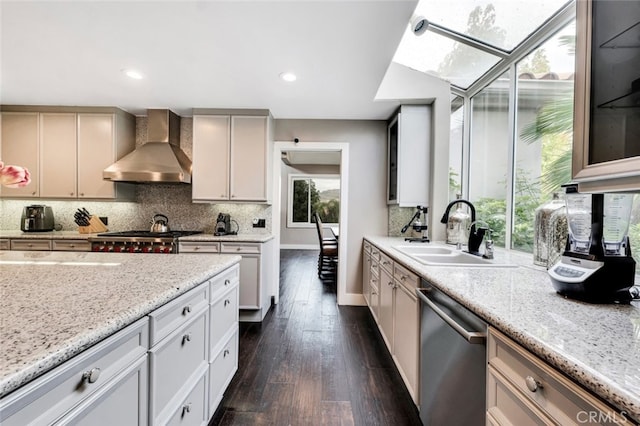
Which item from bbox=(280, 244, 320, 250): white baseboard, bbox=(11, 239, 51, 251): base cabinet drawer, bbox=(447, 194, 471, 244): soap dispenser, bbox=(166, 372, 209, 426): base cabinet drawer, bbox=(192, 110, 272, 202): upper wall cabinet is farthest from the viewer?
bbox=(280, 244, 320, 250): white baseboard

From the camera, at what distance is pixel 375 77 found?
7.92 ft

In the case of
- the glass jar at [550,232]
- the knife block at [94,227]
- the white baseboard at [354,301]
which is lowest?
the white baseboard at [354,301]

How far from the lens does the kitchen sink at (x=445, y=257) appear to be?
1.61 meters

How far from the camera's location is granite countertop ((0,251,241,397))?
596 millimetres

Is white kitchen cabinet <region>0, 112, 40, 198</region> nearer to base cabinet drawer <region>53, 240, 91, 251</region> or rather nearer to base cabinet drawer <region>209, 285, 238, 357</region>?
base cabinet drawer <region>53, 240, 91, 251</region>

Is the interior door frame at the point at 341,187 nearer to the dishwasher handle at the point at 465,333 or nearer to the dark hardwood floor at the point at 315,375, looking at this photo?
the dark hardwood floor at the point at 315,375

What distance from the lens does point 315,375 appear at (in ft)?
6.68

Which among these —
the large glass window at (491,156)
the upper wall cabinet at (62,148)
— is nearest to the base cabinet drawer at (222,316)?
the large glass window at (491,156)

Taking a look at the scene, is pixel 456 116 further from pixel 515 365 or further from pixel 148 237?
pixel 148 237

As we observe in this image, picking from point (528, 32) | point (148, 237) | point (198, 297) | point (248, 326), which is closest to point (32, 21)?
point (148, 237)

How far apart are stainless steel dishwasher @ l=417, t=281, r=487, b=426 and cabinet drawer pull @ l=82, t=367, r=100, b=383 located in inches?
44.7

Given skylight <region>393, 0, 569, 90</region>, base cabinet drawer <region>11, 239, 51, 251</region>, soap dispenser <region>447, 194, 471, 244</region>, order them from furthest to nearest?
1. base cabinet drawer <region>11, 239, 51, 251</region>
2. soap dispenser <region>447, 194, 471, 244</region>
3. skylight <region>393, 0, 569, 90</region>

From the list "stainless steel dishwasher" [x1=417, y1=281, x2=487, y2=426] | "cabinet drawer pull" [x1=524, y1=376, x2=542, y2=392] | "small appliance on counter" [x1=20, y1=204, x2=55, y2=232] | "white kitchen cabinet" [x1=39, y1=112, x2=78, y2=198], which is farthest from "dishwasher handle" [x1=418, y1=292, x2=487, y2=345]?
"small appliance on counter" [x1=20, y1=204, x2=55, y2=232]

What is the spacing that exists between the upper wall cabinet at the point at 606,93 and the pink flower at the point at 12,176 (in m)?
2.23
